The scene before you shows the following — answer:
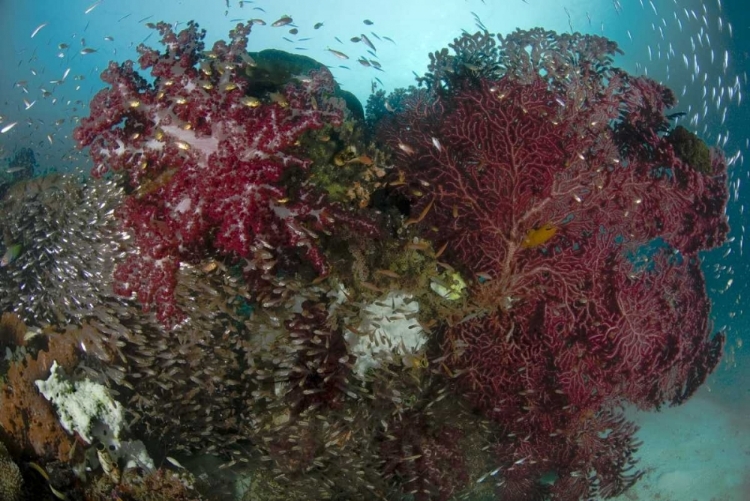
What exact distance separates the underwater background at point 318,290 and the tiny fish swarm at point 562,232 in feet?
0.14

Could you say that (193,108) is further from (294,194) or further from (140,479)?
(140,479)

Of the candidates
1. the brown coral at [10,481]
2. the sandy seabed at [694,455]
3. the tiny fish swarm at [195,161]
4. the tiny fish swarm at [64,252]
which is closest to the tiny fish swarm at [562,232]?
the tiny fish swarm at [195,161]

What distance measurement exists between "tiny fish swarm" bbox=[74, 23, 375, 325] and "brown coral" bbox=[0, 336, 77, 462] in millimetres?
1332

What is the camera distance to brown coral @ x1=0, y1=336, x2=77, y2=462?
481 cm

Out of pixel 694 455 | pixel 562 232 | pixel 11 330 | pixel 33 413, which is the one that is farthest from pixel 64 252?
pixel 694 455

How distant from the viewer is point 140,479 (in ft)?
15.4

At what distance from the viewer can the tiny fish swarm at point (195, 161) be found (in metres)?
4.75

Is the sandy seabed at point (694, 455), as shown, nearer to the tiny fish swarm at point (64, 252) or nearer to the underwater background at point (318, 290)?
the underwater background at point (318, 290)

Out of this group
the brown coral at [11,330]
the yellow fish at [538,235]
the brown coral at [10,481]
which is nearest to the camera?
Answer: the brown coral at [10,481]

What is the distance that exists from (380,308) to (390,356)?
676 mm

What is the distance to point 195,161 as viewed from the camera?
16.0 feet

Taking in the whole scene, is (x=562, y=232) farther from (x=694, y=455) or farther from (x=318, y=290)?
(x=694, y=455)

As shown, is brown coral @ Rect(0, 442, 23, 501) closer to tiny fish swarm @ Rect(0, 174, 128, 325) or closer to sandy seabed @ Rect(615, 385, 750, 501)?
tiny fish swarm @ Rect(0, 174, 128, 325)

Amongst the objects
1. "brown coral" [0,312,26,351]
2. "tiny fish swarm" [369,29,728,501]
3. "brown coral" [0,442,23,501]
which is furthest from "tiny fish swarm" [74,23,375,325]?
"brown coral" [0,312,26,351]
